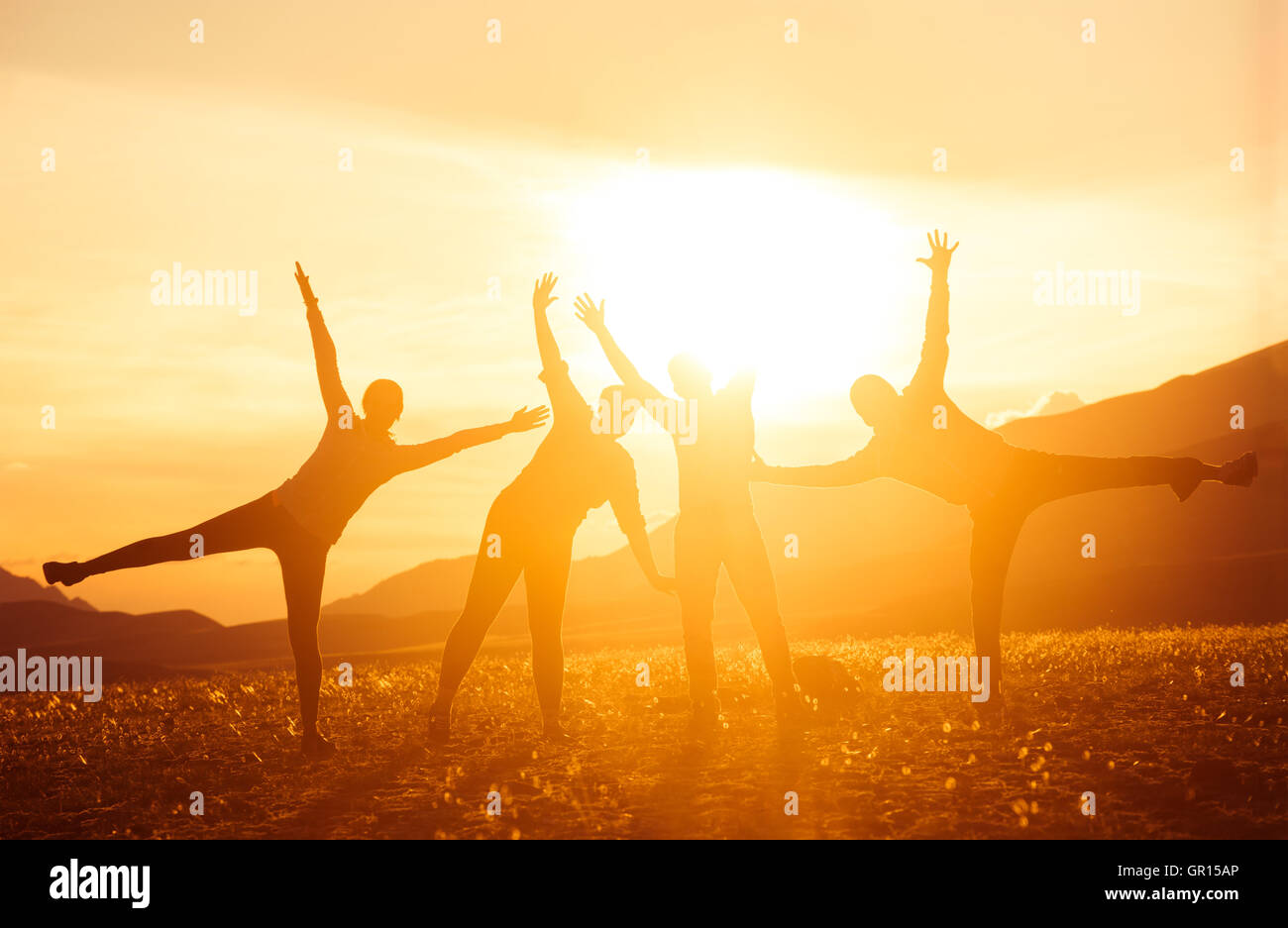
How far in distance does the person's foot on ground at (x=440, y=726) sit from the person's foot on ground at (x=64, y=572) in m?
3.43

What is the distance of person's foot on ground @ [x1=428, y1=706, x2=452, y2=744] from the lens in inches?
401

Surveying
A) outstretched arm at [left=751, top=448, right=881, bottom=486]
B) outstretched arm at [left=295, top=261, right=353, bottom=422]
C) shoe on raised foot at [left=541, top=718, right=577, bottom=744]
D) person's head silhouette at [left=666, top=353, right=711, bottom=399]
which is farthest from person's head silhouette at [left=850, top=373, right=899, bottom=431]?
outstretched arm at [left=295, top=261, right=353, bottom=422]

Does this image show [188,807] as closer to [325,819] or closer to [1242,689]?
[325,819]

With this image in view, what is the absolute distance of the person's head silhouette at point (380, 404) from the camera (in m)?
10.0

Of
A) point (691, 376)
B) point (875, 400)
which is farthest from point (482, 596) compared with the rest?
point (875, 400)

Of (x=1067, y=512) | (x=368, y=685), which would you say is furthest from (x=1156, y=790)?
(x=1067, y=512)

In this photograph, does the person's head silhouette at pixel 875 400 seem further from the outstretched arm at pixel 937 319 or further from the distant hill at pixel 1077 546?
the distant hill at pixel 1077 546

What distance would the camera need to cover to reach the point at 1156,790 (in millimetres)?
7812

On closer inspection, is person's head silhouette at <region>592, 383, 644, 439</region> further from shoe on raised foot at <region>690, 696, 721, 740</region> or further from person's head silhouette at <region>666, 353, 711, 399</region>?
shoe on raised foot at <region>690, 696, 721, 740</region>

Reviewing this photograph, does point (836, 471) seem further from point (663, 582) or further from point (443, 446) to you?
point (443, 446)

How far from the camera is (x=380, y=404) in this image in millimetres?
10023

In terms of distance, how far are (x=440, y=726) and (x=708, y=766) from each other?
9.33 feet

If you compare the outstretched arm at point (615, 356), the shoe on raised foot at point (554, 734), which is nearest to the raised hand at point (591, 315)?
the outstretched arm at point (615, 356)

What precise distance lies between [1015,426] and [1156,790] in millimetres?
102456
